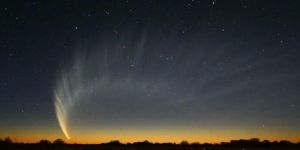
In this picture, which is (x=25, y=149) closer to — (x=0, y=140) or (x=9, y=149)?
(x=9, y=149)

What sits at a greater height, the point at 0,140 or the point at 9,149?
the point at 0,140

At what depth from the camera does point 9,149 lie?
59.0 metres

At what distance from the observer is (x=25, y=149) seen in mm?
59000

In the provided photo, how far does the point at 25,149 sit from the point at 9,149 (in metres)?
2.48

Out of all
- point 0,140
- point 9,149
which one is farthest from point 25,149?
point 0,140

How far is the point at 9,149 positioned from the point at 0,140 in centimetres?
2694

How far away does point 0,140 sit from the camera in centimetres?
8344

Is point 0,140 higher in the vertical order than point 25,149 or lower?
higher

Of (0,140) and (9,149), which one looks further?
(0,140)

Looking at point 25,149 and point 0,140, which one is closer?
point 25,149
